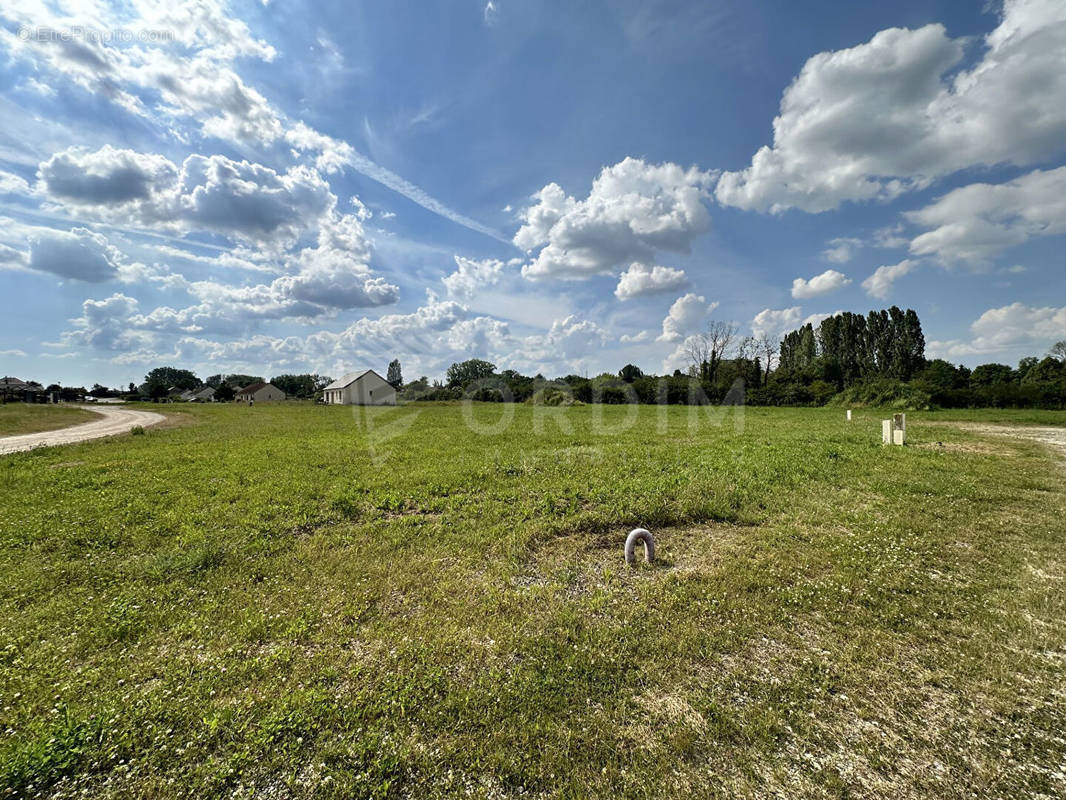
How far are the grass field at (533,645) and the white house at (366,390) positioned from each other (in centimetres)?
6118

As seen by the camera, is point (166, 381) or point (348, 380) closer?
point (348, 380)

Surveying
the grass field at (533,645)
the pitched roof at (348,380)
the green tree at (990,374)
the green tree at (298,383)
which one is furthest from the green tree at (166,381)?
the green tree at (990,374)

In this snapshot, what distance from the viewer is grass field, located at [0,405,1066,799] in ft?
9.24

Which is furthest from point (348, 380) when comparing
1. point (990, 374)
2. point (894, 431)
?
point (990, 374)

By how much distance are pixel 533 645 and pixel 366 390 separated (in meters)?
70.4

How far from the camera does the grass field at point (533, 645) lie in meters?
2.82

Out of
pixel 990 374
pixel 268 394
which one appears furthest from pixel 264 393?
pixel 990 374

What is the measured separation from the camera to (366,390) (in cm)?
6862

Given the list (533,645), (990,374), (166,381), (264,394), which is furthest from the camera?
(166,381)

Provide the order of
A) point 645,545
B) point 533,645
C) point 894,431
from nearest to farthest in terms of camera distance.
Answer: point 533,645 < point 645,545 < point 894,431

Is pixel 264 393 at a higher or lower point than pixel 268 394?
higher

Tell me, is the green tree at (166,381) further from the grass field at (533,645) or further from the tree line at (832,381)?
the grass field at (533,645)

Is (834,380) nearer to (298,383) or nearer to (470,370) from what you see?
(470,370)

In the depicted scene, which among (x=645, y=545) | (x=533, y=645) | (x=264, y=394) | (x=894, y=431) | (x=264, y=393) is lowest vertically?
(x=533, y=645)
